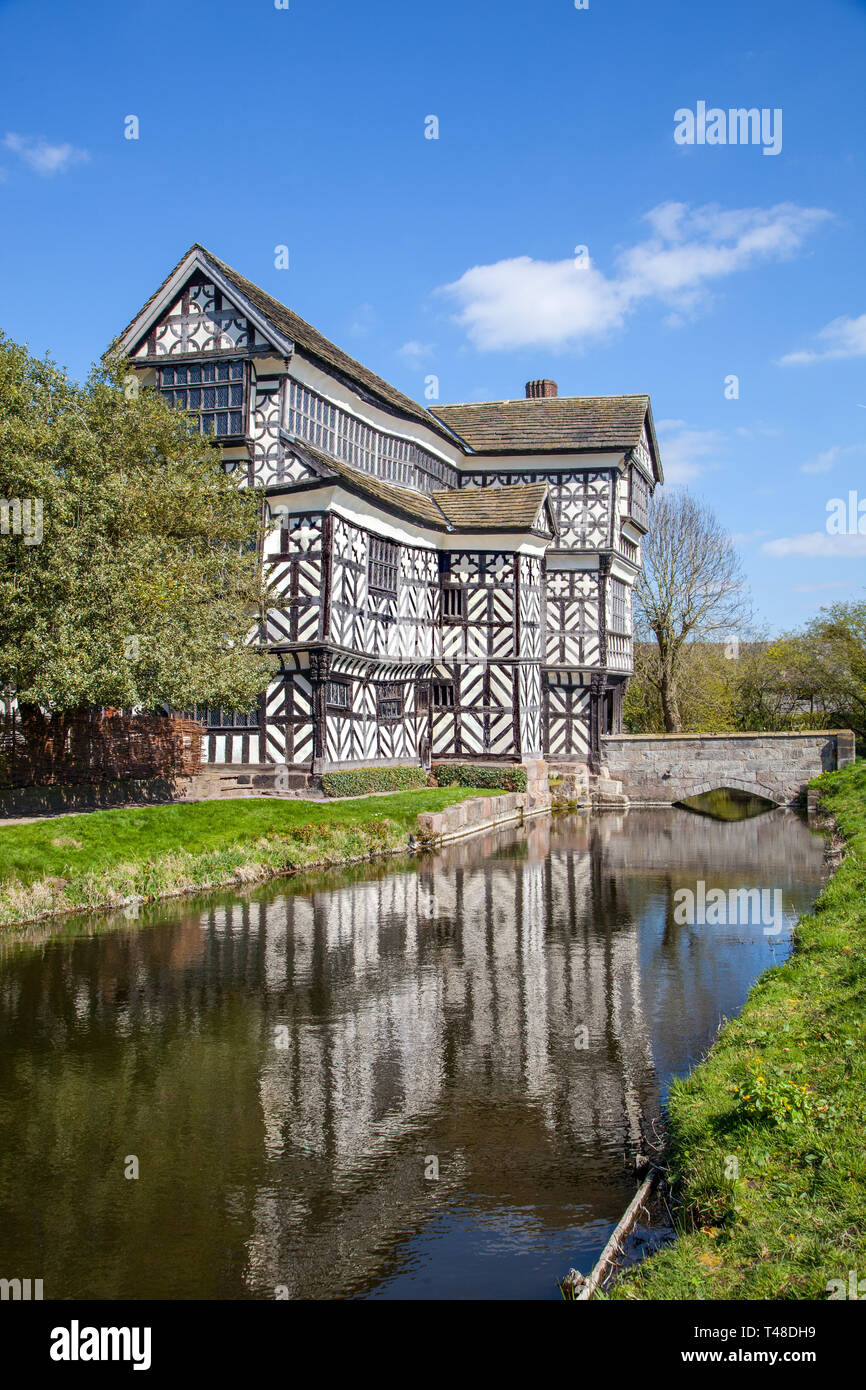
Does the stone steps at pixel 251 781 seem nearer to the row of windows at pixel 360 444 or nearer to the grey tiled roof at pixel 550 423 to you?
the row of windows at pixel 360 444

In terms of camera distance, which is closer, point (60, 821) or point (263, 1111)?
point (263, 1111)

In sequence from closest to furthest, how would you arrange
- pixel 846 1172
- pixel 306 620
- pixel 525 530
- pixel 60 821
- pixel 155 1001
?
pixel 846 1172, pixel 155 1001, pixel 60 821, pixel 306 620, pixel 525 530

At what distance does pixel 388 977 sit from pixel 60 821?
352 inches

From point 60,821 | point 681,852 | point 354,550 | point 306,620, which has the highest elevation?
point 354,550

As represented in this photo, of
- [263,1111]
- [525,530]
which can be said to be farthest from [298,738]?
[263,1111]

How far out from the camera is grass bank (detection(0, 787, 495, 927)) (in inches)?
618

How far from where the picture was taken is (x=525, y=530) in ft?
117

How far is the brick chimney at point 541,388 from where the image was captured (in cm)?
4788

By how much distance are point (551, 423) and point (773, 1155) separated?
129 ft

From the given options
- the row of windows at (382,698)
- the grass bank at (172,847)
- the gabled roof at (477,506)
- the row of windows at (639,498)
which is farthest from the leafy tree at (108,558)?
the row of windows at (639,498)

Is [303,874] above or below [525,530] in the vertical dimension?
below

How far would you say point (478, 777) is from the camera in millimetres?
34688

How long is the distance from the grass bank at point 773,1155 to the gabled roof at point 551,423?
34065 mm
